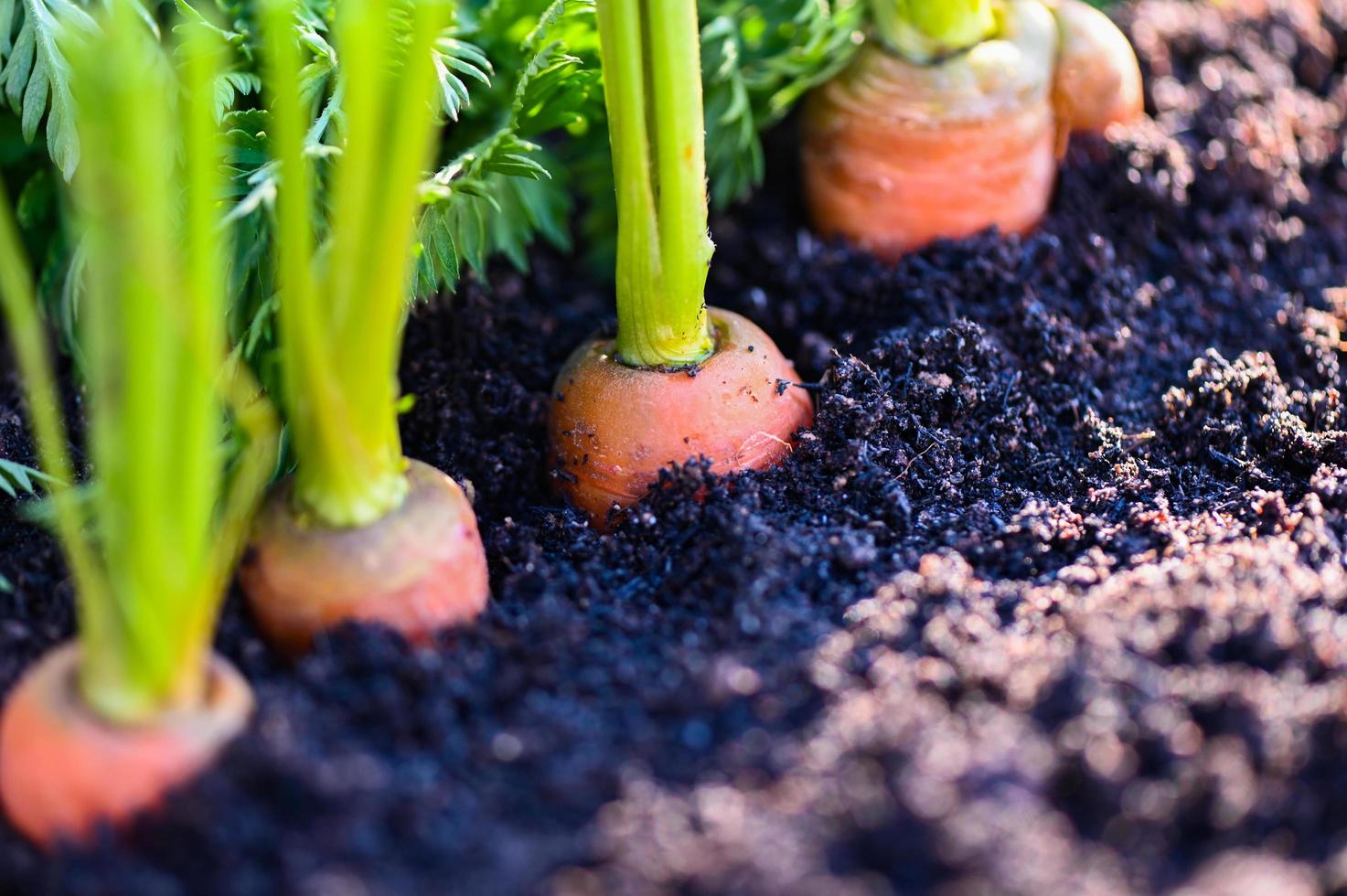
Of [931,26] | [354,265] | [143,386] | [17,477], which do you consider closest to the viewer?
[143,386]

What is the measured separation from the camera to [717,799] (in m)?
0.81

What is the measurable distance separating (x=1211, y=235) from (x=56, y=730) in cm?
139

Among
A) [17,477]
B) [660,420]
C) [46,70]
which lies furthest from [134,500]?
[46,70]

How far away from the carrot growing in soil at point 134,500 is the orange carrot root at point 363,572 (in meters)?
0.09

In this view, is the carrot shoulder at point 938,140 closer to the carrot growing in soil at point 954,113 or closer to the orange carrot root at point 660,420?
the carrot growing in soil at point 954,113

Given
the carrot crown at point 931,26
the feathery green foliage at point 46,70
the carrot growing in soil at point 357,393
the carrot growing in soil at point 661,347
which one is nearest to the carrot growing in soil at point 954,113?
the carrot crown at point 931,26

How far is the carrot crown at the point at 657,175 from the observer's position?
1.07 meters

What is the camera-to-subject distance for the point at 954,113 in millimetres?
1445

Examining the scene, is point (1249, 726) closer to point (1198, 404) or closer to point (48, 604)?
point (1198, 404)

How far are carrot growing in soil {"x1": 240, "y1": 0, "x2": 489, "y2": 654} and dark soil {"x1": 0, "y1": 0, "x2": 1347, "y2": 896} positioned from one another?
45mm

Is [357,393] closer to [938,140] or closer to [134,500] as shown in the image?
[134,500]

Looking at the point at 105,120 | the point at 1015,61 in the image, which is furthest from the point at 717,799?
A: the point at 1015,61

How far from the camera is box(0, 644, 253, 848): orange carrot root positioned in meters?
0.81

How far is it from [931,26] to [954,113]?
0.35ft
